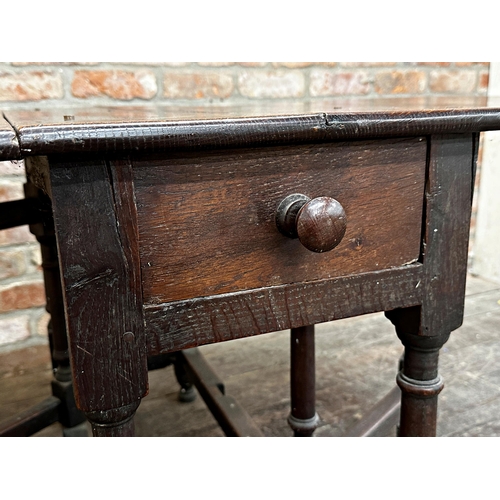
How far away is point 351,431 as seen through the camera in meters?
1.03

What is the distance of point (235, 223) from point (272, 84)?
4.25ft

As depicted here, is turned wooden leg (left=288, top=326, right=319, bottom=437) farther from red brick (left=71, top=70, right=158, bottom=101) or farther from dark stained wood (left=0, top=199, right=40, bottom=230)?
red brick (left=71, top=70, right=158, bottom=101)

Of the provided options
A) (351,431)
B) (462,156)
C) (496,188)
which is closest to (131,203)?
(462,156)

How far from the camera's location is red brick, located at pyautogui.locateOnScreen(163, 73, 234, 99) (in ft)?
5.30

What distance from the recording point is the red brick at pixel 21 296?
5.06ft

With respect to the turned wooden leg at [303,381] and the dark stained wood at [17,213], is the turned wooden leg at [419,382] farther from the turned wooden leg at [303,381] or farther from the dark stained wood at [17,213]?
the dark stained wood at [17,213]

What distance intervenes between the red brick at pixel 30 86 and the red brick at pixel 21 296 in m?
0.52

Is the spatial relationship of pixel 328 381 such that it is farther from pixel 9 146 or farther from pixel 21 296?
pixel 9 146

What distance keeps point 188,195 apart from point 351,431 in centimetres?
69

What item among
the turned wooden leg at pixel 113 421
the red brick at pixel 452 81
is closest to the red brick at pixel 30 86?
the turned wooden leg at pixel 113 421

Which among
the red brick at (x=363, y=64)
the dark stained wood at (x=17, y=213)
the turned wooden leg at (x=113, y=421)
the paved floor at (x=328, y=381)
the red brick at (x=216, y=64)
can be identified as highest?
the red brick at (x=216, y=64)

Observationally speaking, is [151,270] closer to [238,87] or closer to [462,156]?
[462,156]

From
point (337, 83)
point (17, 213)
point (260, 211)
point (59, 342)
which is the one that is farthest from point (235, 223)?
point (337, 83)

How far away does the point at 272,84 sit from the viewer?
5.72 ft
